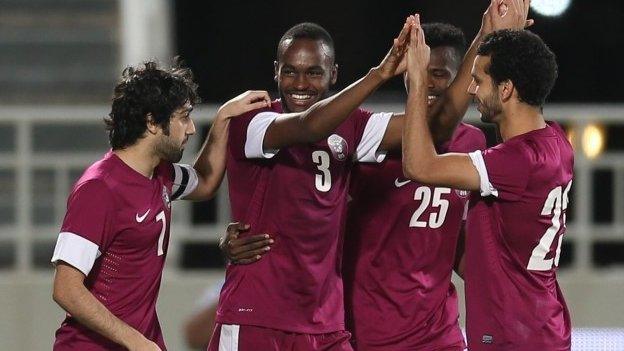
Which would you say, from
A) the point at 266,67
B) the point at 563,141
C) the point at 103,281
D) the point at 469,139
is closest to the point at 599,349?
the point at 469,139

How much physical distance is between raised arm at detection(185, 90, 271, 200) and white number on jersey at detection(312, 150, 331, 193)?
26 centimetres

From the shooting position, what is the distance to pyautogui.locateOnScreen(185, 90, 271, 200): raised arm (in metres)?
5.21

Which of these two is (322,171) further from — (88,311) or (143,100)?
(88,311)

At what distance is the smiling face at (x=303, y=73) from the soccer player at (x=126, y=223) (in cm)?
34

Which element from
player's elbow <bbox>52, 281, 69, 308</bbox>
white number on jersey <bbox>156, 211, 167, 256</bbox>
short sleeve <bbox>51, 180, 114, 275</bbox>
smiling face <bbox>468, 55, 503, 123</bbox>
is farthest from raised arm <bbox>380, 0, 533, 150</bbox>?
player's elbow <bbox>52, 281, 69, 308</bbox>

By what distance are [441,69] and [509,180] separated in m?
0.89

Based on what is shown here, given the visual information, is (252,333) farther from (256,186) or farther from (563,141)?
(563,141)

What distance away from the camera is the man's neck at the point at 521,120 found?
4.76 m

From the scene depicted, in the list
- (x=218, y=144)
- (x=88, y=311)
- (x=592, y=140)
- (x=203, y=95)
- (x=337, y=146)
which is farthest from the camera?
(x=203, y=95)

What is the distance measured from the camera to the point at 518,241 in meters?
4.73

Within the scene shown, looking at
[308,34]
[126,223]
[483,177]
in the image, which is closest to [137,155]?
[126,223]

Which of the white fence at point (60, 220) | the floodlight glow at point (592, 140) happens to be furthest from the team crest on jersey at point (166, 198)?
the floodlight glow at point (592, 140)

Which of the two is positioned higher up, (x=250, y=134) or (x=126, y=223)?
(x=250, y=134)

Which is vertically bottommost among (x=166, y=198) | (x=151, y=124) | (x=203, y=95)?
(x=166, y=198)
